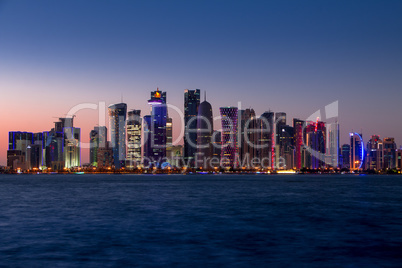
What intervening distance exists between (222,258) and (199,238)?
22.7 ft

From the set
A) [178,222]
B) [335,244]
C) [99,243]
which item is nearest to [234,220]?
[178,222]

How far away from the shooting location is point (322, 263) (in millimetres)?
23016

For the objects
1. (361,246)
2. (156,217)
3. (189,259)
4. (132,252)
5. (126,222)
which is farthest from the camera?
(156,217)

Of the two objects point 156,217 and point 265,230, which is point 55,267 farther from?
point 156,217

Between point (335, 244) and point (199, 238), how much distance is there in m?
9.51

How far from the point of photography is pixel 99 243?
2845 cm

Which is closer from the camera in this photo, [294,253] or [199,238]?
[294,253]

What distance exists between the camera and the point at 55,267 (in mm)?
21922

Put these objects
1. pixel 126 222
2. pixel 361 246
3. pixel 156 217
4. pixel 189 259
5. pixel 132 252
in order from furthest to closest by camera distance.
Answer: pixel 156 217, pixel 126 222, pixel 361 246, pixel 132 252, pixel 189 259

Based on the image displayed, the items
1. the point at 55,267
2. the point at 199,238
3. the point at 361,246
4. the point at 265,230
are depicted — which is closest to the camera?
the point at 55,267

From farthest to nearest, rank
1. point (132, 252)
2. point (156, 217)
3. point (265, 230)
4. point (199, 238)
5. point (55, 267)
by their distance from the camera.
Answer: point (156, 217) → point (265, 230) → point (199, 238) → point (132, 252) → point (55, 267)

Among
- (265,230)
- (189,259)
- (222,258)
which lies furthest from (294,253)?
(265,230)

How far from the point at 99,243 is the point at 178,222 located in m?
12.4

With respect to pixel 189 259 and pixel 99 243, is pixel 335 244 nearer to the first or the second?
pixel 189 259
